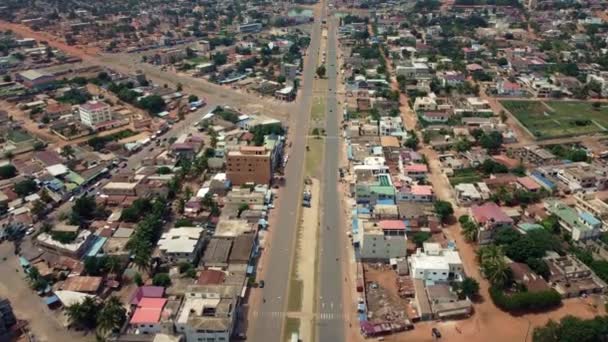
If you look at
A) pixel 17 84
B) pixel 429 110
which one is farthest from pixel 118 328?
pixel 17 84

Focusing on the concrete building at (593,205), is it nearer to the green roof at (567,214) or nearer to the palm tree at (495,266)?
the green roof at (567,214)

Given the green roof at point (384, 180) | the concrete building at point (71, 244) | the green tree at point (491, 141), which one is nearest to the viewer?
the concrete building at point (71, 244)

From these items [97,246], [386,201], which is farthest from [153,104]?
[386,201]

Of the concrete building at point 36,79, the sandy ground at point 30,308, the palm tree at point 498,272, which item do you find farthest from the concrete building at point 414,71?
the sandy ground at point 30,308

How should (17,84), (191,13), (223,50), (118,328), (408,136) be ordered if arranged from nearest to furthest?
(118,328)
(408,136)
(17,84)
(223,50)
(191,13)

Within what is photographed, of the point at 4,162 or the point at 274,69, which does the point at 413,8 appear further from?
the point at 4,162

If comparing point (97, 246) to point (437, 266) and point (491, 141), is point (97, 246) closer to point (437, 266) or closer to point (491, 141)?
point (437, 266)
